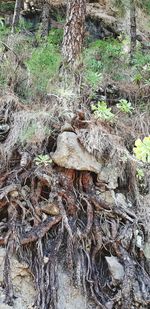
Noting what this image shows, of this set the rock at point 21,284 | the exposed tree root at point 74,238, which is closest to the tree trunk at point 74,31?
the exposed tree root at point 74,238

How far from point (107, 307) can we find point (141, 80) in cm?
312

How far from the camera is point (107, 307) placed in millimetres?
3148

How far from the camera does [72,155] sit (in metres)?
3.48

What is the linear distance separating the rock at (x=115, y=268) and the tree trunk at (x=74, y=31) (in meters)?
2.67

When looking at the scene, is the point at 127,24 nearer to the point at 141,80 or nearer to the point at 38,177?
the point at 141,80

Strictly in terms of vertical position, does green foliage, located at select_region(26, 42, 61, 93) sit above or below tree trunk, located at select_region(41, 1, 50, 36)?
below

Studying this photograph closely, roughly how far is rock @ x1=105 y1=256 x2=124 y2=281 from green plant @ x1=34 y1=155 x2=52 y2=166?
116 cm

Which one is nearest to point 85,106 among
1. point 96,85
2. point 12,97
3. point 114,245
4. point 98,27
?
point 96,85

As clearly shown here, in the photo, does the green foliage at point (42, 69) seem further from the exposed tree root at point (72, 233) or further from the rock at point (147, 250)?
the rock at point (147, 250)

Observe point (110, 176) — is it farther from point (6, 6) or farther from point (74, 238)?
point (6, 6)

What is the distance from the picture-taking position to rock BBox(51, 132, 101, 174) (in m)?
3.46

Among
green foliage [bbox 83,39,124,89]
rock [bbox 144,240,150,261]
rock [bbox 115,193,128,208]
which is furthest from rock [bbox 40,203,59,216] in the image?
green foliage [bbox 83,39,124,89]

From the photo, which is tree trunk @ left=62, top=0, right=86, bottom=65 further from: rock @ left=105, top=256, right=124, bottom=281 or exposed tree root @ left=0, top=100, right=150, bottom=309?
rock @ left=105, top=256, right=124, bottom=281

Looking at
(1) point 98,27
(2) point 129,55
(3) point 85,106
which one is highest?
(1) point 98,27
